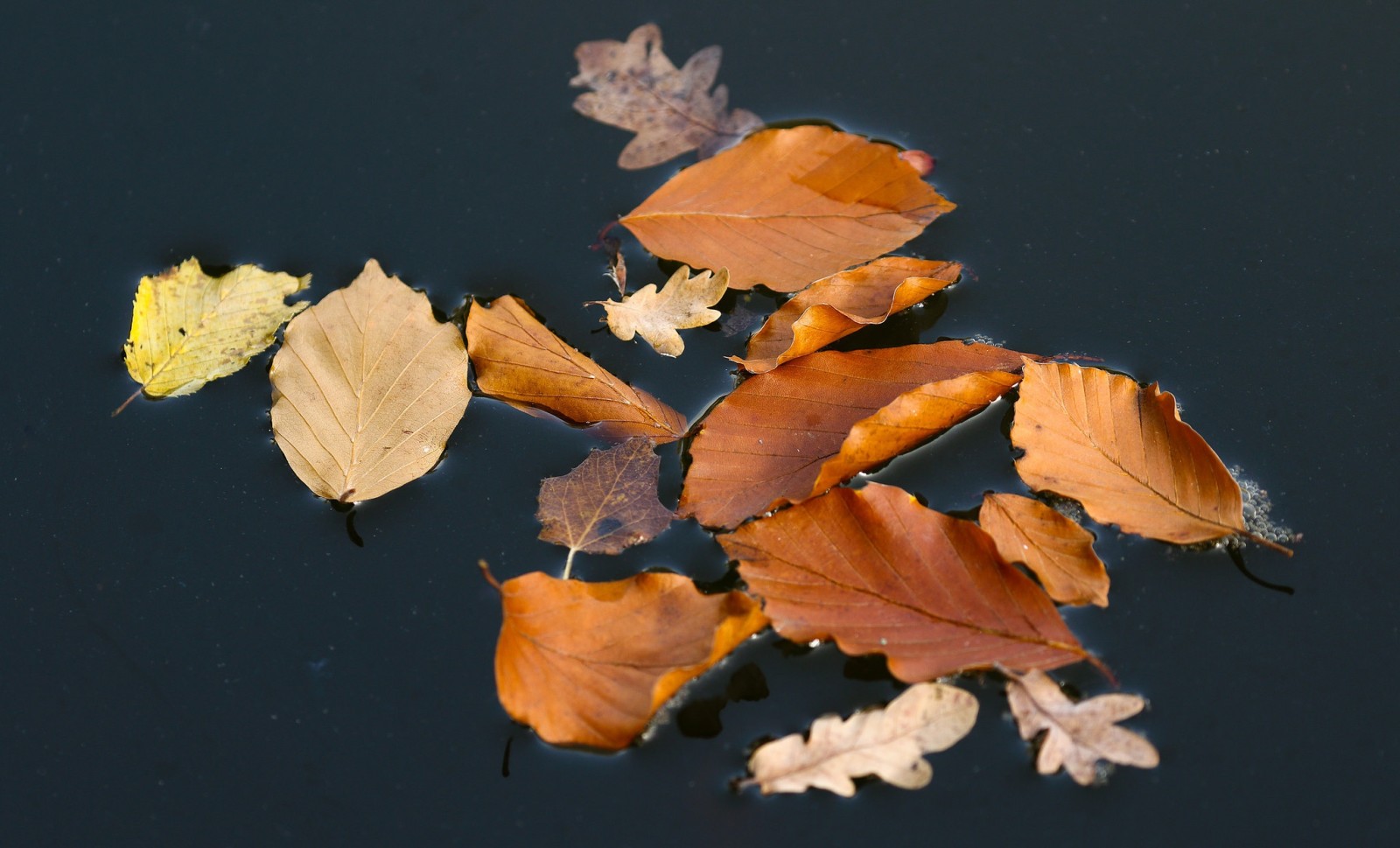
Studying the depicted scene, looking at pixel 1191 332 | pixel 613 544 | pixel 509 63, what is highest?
pixel 509 63

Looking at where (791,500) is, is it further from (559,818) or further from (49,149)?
(49,149)

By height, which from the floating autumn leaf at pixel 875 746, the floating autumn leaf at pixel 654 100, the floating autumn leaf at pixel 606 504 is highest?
the floating autumn leaf at pixel 654 100

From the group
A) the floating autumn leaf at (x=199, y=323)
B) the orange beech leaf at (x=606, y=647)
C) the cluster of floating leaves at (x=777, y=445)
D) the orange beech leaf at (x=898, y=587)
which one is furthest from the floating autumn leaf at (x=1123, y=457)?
the floating autumn leaf at (x=199, y=323)

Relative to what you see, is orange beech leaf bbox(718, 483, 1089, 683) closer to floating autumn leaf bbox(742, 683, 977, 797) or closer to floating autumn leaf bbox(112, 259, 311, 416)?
floating autumn leaf bbox(742, 683, 977, 797)

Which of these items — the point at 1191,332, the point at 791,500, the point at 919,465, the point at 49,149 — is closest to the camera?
the point at 791,500

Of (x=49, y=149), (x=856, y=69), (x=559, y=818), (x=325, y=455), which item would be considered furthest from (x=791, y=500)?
(x=49, y=149)

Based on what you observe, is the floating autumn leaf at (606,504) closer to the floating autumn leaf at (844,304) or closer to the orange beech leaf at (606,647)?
the orange beech leaf at (606,647)

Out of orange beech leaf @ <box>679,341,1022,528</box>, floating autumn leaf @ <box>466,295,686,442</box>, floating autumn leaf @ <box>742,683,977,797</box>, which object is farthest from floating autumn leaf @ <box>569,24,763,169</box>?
floating autumn leaf @ <box>742,683,977,797</box>
